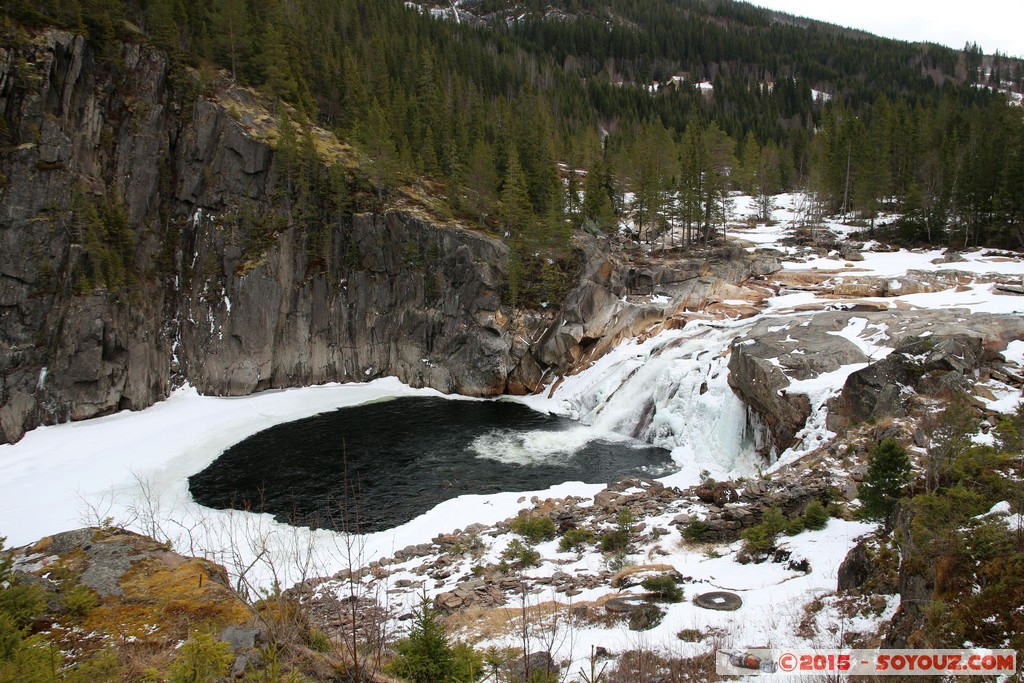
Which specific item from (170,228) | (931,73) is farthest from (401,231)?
(931,73)

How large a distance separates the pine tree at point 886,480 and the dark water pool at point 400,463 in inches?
505

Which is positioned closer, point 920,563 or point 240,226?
point 920,563

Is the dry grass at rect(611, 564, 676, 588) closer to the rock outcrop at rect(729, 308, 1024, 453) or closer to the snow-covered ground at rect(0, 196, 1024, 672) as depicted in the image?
the snow-covered ground at rect(0, 196, 1024, 672)

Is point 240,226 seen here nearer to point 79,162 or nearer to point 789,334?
point 79,162

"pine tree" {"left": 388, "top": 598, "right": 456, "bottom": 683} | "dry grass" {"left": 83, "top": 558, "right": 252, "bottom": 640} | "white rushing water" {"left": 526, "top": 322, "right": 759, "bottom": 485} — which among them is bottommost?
"white rushing water" {"left": 526, "top": 322, "right": 759, "bottom": 485}

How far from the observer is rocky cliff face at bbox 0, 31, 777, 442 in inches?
1294

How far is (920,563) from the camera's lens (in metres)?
6.61

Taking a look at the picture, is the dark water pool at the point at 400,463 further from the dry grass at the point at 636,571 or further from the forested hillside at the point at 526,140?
the forested hillside at the point at 526,140

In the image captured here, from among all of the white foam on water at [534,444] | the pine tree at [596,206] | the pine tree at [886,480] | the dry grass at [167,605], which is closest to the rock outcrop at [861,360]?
the white foam on water at [534,444]

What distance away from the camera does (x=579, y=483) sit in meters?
22.0

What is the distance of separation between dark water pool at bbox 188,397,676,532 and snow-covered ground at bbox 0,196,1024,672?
1.20 metres

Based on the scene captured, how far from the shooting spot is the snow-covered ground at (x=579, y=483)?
9.47 meters

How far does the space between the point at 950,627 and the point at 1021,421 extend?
20.8 ft

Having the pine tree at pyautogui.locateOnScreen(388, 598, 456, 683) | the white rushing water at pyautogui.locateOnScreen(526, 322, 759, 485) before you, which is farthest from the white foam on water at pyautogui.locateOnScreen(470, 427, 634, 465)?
the pine tree at pyautogui.locateOnScreen(388, 598, 456, 683)
